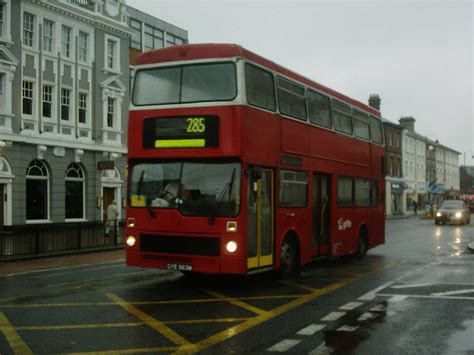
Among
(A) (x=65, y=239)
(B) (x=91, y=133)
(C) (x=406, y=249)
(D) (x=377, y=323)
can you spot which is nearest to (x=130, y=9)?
(B) (x=91, y=133)

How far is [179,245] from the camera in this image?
10898 mm

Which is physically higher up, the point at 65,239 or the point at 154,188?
the point at 154,188

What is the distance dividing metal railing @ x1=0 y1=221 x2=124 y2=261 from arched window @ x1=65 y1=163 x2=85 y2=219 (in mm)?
10173

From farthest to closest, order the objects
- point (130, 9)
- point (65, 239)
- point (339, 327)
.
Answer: point (130, 9)
point (65, 239)
point (339, 327)

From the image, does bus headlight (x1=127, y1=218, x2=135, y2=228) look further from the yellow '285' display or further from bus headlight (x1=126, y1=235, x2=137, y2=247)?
the yellow '285' display

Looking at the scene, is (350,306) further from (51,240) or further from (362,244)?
(51,240)

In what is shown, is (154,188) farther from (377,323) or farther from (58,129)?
(58,129)

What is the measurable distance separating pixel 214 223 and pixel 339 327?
3.44 m

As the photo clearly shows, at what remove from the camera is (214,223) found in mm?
10648

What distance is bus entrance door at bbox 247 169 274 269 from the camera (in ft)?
36.0

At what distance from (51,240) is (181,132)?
10.6 meters

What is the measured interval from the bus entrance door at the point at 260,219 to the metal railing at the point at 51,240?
31.5 ft

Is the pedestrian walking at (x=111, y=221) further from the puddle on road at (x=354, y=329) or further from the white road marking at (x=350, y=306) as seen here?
the puddle on road at (x=354, y=329)

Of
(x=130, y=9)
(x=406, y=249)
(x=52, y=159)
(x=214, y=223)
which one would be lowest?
(x=406, y=249)
